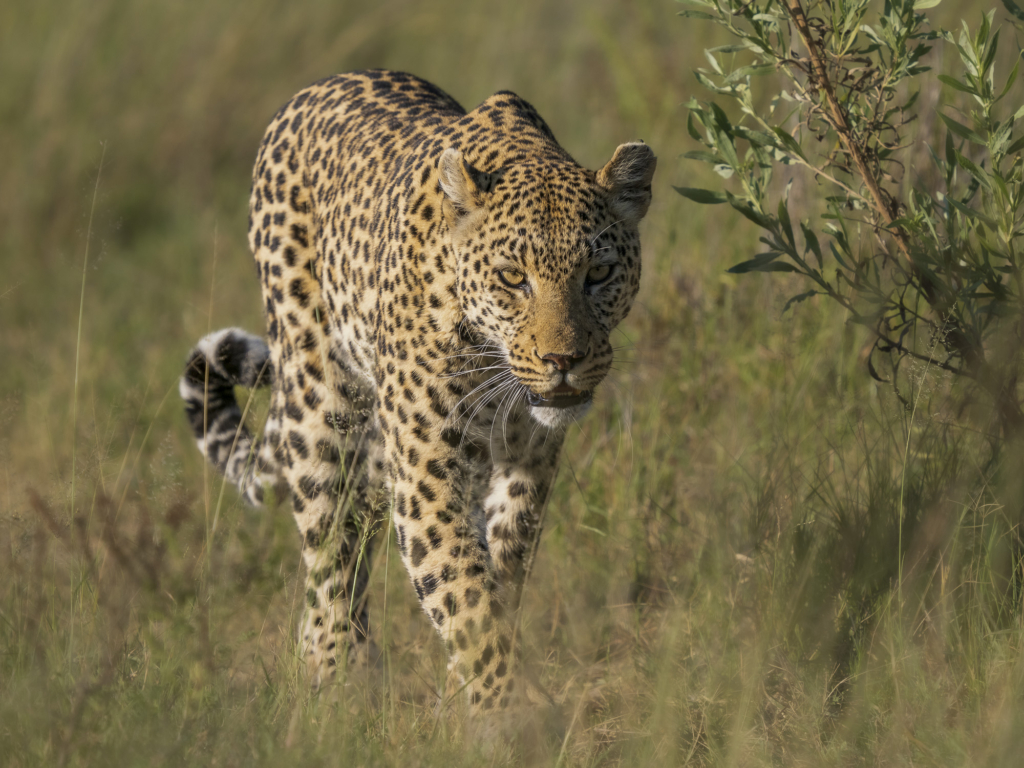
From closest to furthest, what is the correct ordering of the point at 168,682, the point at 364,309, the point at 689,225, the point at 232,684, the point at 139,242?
the point at 168,682 < the point at 232,684 < the point at 364,309 < the point at 689,225 < the point at 139,242

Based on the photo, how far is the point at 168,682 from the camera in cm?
299

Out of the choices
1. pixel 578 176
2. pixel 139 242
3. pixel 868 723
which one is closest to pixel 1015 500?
pixel 868 723

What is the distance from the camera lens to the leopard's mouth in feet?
11.2

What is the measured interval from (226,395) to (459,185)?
178 centimetres

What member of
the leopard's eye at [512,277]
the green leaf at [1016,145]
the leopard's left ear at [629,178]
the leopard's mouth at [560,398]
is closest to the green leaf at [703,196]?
the leopard's left ear at [629,178]

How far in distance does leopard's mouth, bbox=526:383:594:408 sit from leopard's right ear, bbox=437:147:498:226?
597 mm

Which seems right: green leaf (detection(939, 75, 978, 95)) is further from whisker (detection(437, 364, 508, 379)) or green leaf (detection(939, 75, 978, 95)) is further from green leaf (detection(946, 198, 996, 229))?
whisker (detection(437, 364, 508, 379))

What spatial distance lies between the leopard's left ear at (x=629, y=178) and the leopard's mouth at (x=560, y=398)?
596 mm

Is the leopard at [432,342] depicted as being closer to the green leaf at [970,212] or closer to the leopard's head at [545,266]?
the leopard's head at [545,266]

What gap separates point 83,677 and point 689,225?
14.6ft

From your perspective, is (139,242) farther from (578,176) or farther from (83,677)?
(83,677)

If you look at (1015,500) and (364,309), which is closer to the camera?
(1015,500)

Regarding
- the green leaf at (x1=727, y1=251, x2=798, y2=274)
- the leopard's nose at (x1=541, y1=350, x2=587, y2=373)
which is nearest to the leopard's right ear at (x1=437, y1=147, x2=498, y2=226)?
the leopard's nose at (x1=541, y1=350, x2=587, y2=373)

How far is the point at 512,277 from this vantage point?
3.44 m
